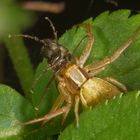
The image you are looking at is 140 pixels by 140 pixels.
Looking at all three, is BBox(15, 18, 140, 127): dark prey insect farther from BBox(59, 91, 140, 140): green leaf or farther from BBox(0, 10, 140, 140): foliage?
BBox(59, 91, 140, 140): green leaf

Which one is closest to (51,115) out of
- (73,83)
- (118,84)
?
(73,83)

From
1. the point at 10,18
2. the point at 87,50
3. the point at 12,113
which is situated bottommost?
the point at 12,113

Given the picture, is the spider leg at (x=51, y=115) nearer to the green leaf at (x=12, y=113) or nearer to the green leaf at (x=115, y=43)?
the green leaf at (x=12, y=113)

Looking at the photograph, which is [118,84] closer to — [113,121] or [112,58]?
[112,58]

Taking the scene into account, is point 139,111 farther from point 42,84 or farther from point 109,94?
point 42,84

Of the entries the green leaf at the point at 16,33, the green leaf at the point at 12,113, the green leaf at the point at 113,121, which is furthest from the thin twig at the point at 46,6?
the green leaf at the point at 113,121

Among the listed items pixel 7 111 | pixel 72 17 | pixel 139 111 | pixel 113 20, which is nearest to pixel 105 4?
pixel 72 17
